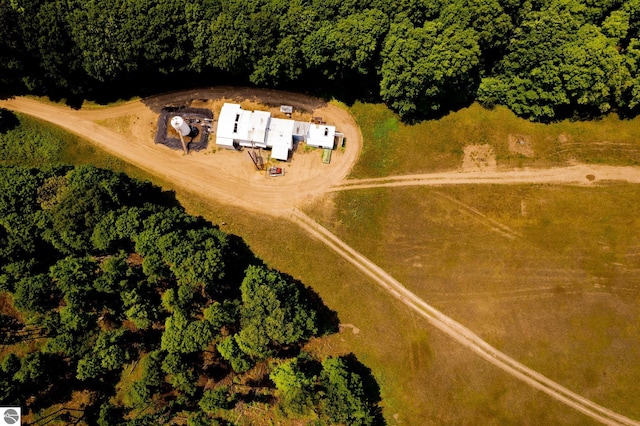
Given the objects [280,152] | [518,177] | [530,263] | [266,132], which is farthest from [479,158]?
[266,132]

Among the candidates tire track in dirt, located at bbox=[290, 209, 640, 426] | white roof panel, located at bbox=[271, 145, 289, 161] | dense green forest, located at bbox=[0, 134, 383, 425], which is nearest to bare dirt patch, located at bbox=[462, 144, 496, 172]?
tire track in dirt, located at bbox=[290, 209, 640, 426]

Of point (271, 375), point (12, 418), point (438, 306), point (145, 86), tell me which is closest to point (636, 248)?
point (438, 306)

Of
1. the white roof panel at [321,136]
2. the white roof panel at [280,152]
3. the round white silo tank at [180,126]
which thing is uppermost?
the white roof panel at [321,136]

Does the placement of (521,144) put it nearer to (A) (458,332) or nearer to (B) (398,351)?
(A) (458,332)

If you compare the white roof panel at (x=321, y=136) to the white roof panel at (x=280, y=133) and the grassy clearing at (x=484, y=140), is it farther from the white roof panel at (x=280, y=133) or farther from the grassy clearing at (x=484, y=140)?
the grassy clearing at (x=484, y=140)

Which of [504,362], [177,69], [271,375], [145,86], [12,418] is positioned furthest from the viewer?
[145,86]

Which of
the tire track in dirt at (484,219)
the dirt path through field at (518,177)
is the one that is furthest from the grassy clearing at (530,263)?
the dirt path through field at (518,177)

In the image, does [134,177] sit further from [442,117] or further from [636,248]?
[636,248]

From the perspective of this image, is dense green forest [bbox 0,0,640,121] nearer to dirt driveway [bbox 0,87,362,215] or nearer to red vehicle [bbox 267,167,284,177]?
dirt driveway [bbox 0,87,362,215]
